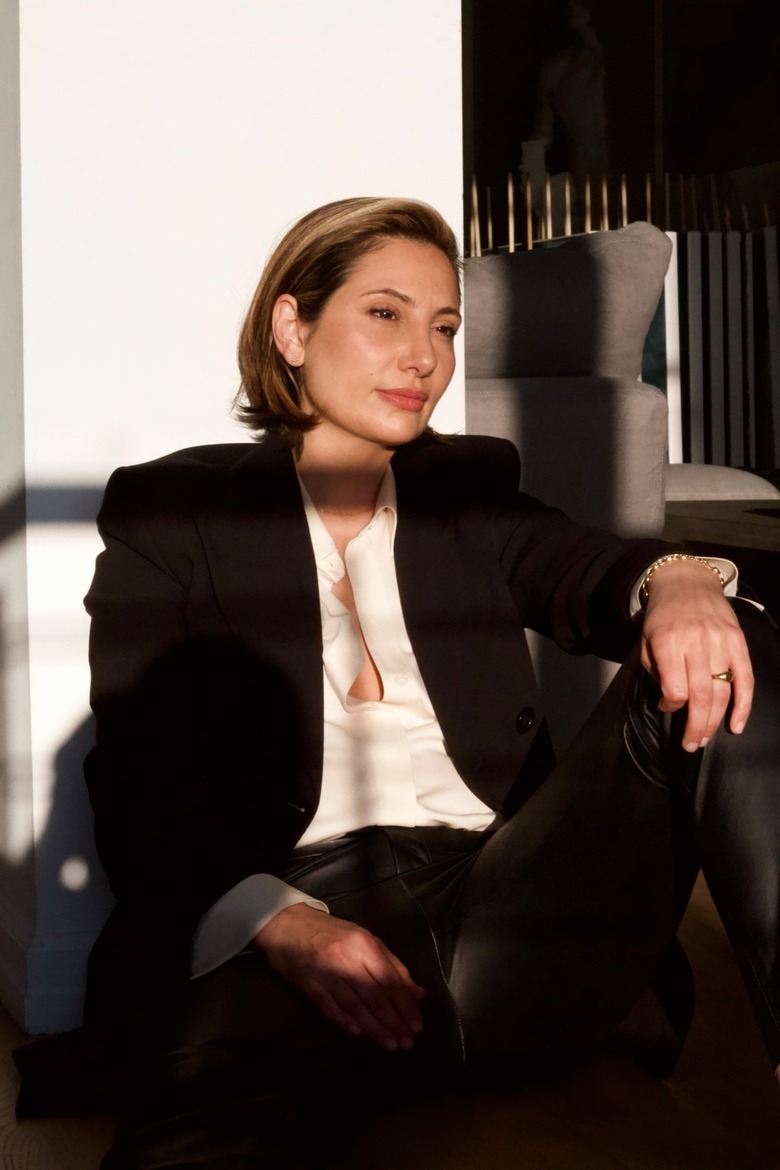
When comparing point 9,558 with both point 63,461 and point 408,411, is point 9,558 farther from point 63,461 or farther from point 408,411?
point 408,411

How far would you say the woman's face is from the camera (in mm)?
1764

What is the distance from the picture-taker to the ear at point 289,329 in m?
1.88

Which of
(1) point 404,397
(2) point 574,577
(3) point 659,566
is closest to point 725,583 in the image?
(3) point 659,566

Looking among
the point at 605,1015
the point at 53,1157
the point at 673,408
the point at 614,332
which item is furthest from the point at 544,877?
the point at 673,408

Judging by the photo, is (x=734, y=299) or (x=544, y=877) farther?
(x=734, y=299)

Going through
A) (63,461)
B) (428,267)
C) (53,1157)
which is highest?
(428,267)

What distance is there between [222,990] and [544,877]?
0.40 metres

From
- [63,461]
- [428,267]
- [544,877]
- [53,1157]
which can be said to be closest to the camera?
[544,877]

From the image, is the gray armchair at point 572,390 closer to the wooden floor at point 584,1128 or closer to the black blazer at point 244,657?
the black blazer at point 244,657

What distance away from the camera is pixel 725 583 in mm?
1647

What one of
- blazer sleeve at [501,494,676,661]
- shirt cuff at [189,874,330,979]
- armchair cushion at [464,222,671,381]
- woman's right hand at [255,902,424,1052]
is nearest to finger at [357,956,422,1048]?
woman's right hand at [255,902,424,1052]

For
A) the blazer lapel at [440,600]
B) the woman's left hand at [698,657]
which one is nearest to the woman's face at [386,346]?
the blazer lapel at [440,600]

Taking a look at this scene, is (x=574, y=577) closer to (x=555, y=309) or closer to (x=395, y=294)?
(x=395, y=294)

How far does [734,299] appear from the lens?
5.29 meters
